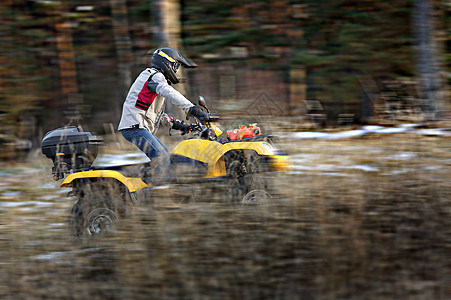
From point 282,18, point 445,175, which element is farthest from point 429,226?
point 282,18

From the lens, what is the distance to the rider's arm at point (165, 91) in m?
5.39

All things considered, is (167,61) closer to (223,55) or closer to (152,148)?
(152,148)

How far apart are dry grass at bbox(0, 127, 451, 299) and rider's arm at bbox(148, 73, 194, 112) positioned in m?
1.10

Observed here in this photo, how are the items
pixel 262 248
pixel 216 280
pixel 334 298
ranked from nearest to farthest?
pixel 334 298 < pixel 216 280 < pixel 262 248

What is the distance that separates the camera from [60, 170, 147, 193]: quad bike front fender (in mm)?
5312

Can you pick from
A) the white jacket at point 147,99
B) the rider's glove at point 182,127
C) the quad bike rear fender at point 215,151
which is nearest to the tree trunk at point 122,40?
the rider's glove at point 182,127

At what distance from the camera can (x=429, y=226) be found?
4977 millimetres

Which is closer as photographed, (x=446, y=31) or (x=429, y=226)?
(x=429, y=226)

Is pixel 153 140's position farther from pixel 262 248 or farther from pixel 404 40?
pixel 404 40

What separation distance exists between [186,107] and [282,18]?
6093 mm

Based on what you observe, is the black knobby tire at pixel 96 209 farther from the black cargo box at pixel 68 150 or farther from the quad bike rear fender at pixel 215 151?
the quad bike rear fender at pixel 215 151

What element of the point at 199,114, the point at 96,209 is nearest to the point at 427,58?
the point at 199,114

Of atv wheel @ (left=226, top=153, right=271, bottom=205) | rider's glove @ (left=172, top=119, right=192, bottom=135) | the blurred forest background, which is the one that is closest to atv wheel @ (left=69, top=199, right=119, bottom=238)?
rider's glove @ (left=172, top=119, right=192, bottom=135)

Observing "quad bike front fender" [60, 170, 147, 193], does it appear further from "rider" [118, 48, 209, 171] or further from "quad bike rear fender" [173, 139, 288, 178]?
"quad bike rear fender" [173, 139, 288, 178]
